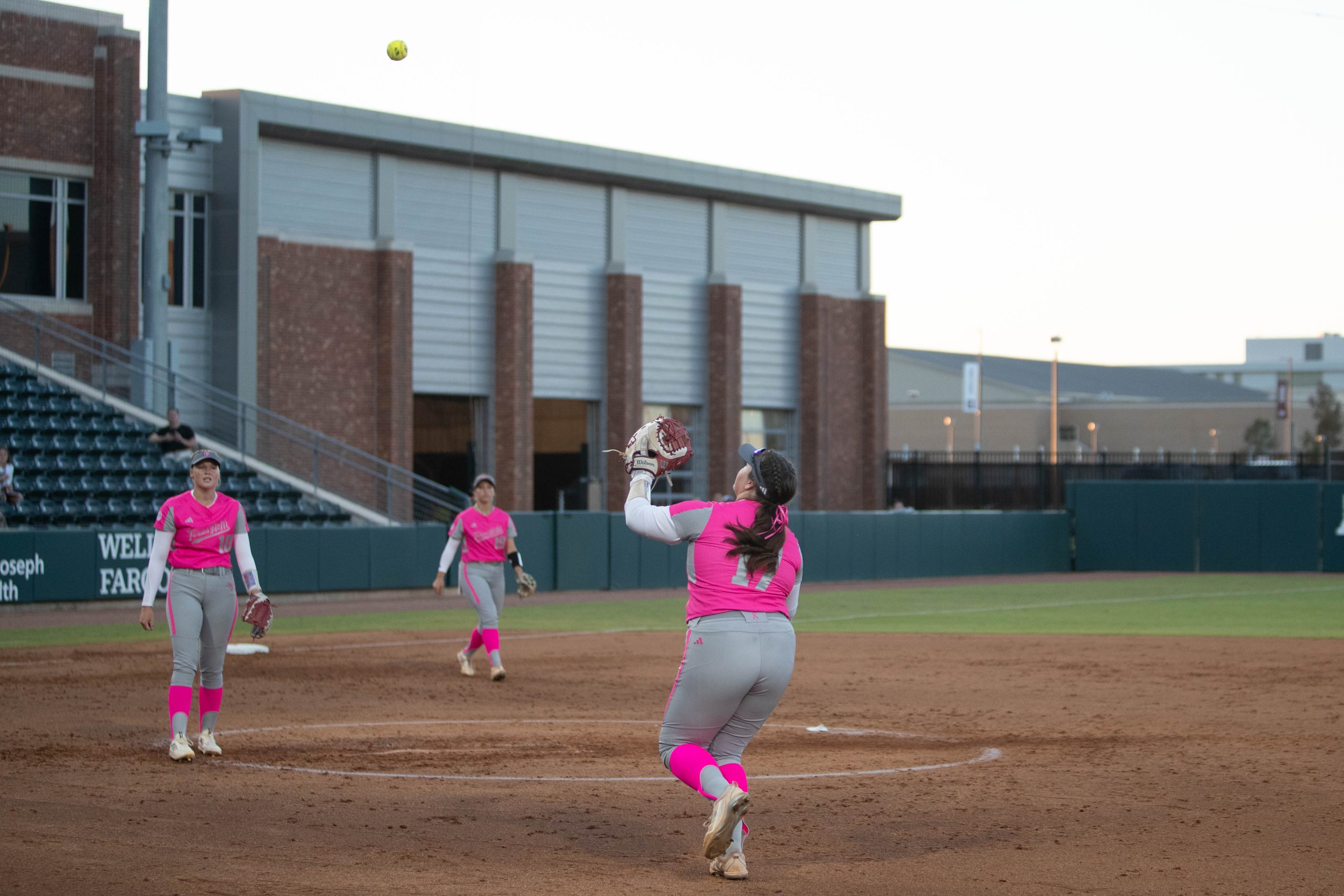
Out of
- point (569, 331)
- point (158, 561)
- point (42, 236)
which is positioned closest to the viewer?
point (158, 561)

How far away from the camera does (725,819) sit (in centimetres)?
709

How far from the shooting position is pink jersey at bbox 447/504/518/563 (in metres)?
16.2

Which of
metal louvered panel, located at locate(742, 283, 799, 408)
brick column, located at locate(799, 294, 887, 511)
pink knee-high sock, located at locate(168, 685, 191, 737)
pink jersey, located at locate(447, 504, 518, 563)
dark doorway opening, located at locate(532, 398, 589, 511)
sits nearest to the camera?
pink knee-high sock, located at locate(168, 685, 191, 737)

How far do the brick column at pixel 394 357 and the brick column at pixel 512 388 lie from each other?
288 centimetres

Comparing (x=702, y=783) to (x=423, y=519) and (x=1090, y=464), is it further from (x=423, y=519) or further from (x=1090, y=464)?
(x=1090, y=464)

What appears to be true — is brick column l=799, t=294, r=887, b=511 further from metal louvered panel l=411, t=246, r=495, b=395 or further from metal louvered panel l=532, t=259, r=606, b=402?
metal louvered panel l=411, t=246, r=495, b=395

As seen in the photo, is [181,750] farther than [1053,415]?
No

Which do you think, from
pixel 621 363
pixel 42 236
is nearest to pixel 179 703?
pixel 42 236

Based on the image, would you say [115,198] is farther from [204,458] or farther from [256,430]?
[204,458]

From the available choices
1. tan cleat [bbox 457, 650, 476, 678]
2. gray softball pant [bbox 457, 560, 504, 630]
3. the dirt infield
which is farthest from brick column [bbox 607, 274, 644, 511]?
gray softball pant [bbox 457, 560, 504, 630]

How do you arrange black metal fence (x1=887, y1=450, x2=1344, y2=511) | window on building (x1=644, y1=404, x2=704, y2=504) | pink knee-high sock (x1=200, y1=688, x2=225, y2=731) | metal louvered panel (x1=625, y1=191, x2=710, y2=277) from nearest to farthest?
pink knee-high sock (x1=200, y1=688, x2=225, y2=731), metal louvered panel (x1=625, y1=191, x2=710, y2=277), window on building (x1=644, y1=404, x2=704, y2=504), black metal fence (x1=887, y1=450, x2=1344, y2=511)

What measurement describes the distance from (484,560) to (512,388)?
24385 millimetres

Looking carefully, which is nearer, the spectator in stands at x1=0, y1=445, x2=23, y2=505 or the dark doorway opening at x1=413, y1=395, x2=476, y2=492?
the spectator in stands at x1=0, y1=445, x2=23, y2=505

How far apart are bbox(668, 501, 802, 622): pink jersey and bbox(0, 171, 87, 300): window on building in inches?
1139
